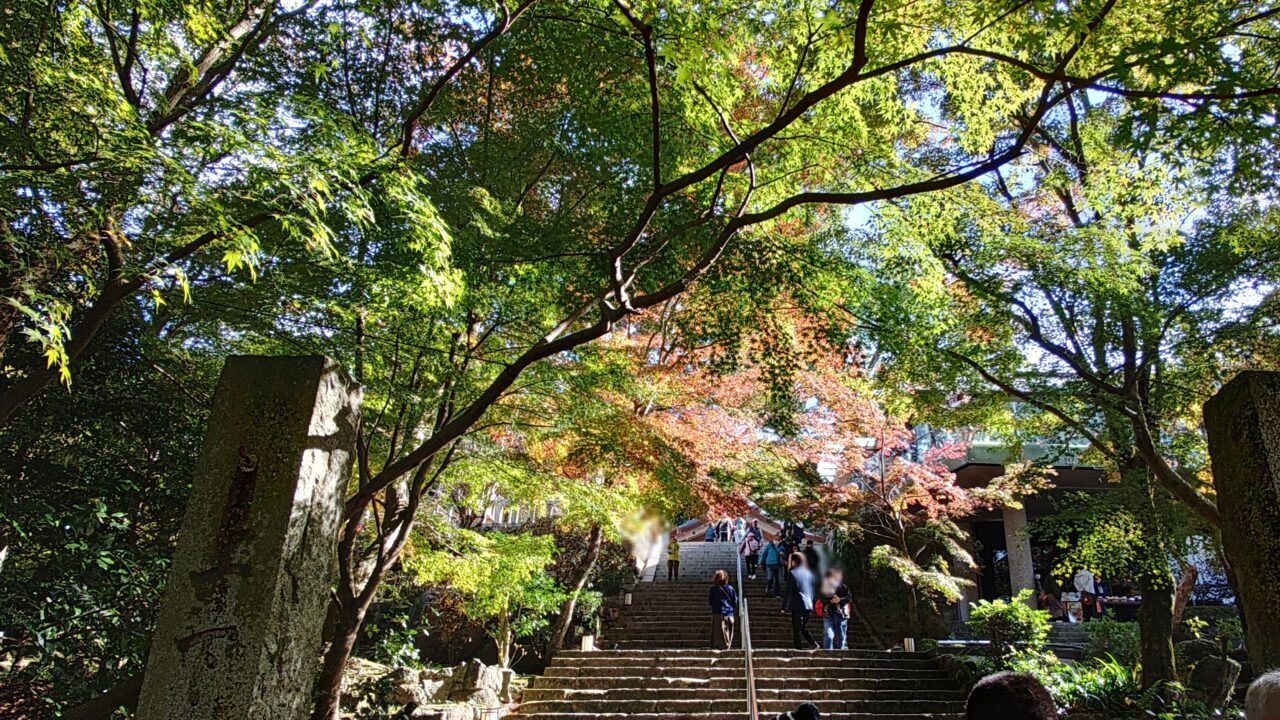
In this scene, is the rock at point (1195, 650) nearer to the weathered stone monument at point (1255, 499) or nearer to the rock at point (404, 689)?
the weathered stone monument at point (1255, 499)

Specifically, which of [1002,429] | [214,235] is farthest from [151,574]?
[1002,429]

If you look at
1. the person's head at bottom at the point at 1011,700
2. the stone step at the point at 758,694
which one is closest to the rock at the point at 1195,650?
the stone step at the point at 758,694

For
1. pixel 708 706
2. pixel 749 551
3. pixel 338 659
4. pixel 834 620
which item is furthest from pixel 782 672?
pixel 749 551

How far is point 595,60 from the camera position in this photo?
18.6 ft

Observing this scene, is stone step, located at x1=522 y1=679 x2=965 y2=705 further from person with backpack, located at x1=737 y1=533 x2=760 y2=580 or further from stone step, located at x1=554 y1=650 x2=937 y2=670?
person with backpack, located at x1=737 y1=533 x2=760 y2=580

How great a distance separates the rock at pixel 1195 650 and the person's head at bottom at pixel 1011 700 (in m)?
12.9

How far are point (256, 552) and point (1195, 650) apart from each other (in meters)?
15.1

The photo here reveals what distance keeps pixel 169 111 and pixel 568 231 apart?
313 centimetres

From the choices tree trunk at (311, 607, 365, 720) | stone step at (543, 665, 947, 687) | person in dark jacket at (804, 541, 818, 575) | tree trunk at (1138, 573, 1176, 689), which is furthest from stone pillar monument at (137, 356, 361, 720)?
person in dark jacket at (804, 541, 818, 575)

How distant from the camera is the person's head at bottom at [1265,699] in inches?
76.7

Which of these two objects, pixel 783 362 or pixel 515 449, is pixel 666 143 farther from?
pixel 515 449

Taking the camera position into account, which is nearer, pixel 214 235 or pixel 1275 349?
pixel 214 235

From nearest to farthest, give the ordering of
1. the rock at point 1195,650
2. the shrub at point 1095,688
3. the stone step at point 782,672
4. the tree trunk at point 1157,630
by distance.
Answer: the shrub at point 1095,688 → the tree trunk at point 1157,630 → the stone step at point 782,672 → the rock at point 1195,650

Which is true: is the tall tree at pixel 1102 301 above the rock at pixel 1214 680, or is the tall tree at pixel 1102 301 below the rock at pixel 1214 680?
above
